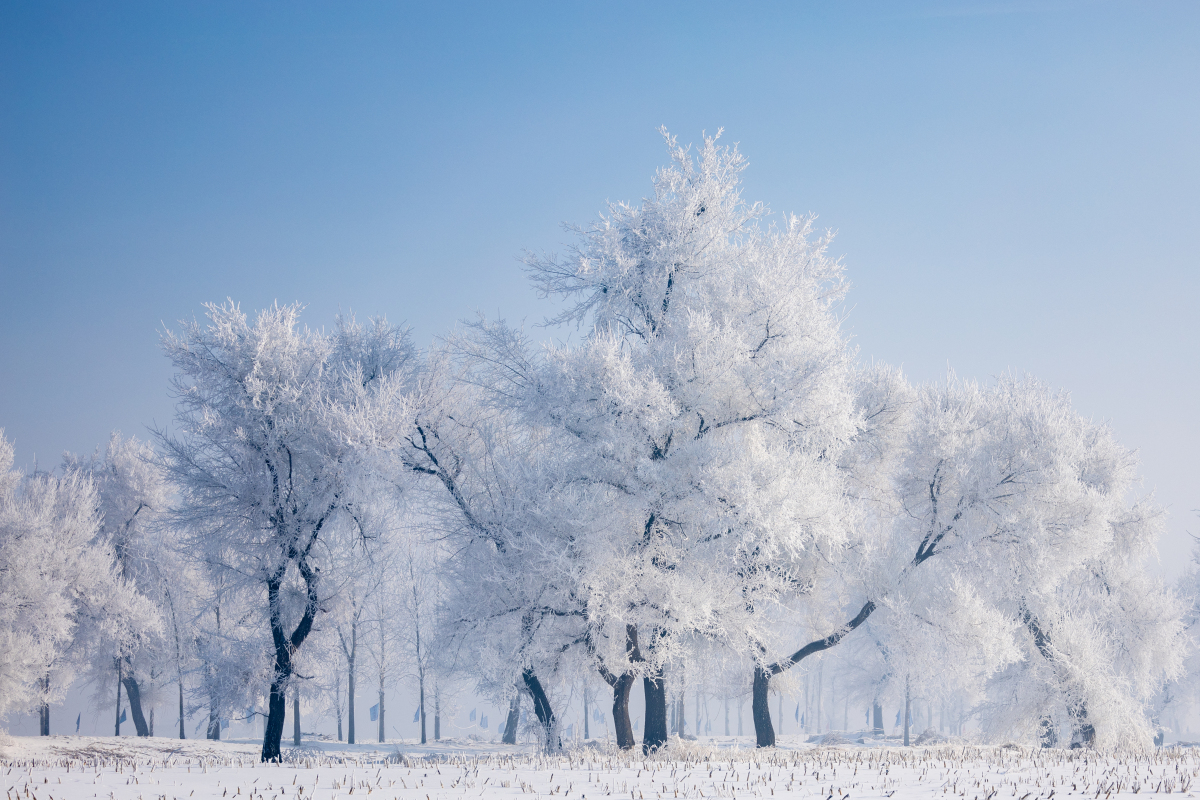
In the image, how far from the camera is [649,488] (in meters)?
14.4

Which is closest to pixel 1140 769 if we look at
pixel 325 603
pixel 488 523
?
pixel 488 523

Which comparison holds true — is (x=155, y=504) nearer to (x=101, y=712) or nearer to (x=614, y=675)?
(x=101, y=712)

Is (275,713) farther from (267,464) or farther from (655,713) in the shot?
(655,713)

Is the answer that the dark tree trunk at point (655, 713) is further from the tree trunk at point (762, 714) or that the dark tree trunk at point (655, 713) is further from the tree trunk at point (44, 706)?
the tree trunk at point (44, 706)

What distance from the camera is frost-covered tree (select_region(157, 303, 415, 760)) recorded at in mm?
16703

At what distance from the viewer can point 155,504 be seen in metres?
35.9

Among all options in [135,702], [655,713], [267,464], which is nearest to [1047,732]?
[655,713]

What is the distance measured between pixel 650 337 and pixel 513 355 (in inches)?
114

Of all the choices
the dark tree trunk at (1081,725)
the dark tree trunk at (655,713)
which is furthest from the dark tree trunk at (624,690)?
the dark tree trunk at (1081,725)

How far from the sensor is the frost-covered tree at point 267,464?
54.8ft

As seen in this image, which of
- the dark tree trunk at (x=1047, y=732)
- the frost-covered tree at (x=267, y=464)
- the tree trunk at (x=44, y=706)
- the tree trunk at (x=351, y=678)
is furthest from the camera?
the tree trunk at (x=351, y=678)

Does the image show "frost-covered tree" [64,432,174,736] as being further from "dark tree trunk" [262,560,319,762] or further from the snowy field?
the snowy field

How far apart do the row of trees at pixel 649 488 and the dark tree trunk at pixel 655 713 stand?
0.25ft

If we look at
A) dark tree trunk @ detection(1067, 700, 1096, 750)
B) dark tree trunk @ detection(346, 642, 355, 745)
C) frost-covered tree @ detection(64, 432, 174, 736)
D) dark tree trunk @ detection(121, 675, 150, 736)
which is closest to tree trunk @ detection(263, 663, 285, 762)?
dark tree trunk @ detection(346, 642, 355, 745)
